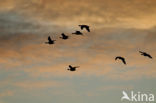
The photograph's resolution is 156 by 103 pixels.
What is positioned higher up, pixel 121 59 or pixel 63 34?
pixel 63 34

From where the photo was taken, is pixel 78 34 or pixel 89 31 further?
pixel 78 34

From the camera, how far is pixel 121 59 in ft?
252

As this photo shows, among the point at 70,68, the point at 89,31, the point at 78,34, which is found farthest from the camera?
the point at 70,68

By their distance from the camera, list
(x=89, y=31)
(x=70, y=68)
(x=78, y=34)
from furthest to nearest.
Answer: (x=70, y=68) → (x=78, y=34) → (x=89, y=31)

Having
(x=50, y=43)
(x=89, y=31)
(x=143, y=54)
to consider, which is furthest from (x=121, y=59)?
(x=50, y=43)

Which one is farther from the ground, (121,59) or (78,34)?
(78,34)

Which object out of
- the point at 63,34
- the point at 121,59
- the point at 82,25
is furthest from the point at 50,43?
the point at 121,59

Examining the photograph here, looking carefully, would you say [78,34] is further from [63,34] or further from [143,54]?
[143,54]

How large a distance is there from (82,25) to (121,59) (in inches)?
467

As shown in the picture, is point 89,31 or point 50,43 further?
point 50,43

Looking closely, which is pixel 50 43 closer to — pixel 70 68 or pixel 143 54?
pixel 70 68

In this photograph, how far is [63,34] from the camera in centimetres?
7906

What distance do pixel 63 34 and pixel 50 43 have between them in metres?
3.72

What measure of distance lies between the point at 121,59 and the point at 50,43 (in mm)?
16925
